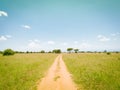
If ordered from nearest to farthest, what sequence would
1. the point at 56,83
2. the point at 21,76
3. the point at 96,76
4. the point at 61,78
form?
the point at 56,83, the point at 61,78, the point at 96,76, the point at 21,76

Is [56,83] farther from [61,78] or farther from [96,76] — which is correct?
[96,76]

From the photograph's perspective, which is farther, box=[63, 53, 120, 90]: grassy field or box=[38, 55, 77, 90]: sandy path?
box=[63, 53, 120, 90]: grassy field

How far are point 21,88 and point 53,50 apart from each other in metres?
166

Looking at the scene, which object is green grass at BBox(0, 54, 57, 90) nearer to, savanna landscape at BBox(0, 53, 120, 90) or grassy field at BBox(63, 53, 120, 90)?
savanna landscape at BBox(0, 53, 120, 90)

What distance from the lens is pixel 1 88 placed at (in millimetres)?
9188

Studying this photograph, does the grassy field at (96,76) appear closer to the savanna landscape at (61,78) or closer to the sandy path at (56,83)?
the savanna landscape at (61,78)

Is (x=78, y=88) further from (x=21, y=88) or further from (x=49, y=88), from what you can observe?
(x=21, y=88)

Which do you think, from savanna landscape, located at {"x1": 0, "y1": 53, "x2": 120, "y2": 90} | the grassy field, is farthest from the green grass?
the grassy field

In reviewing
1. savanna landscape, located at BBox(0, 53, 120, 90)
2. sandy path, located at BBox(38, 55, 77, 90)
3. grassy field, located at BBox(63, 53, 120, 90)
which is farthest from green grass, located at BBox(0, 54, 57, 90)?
grassy field, located at BBox(63, 53, 120, 90)

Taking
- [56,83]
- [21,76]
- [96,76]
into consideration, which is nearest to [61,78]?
[56,83]

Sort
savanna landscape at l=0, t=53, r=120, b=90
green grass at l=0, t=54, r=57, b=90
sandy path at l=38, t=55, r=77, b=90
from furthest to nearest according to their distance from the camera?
green grass at l=0, t=54, r=57, b=90
savanna landscape at l=0, t=53, r=120, b=90
sandy path at l=38, t=55, r=77, b=90

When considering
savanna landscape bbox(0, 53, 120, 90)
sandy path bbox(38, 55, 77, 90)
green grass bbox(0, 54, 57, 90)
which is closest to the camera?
sandy path bbox(38, 55, 77, 90)

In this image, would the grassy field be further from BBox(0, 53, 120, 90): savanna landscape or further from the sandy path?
the sandy path

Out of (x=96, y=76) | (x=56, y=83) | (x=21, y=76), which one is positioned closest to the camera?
(x=56, y=83)
